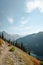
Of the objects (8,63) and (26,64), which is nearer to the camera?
(8,63)

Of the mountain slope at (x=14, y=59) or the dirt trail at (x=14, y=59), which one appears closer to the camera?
the dirt trail at (x=14, y=59)

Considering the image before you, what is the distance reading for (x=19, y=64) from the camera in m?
38.3

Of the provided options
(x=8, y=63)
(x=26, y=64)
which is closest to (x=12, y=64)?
(x=8, y=63)

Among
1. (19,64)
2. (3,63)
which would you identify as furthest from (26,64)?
(3,63)

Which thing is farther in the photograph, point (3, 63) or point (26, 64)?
point (26, 64)

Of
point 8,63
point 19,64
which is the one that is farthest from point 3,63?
point 19,64

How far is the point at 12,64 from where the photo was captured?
36688mm

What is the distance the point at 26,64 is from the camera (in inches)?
1583

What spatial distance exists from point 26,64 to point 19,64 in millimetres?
2729

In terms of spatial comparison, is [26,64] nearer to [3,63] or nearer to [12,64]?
[12,64]

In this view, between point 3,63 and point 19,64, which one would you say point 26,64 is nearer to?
point 19,64

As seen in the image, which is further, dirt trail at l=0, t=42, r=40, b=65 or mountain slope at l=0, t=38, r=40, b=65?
mountain slope at l=0, t=38, r=40, b=65

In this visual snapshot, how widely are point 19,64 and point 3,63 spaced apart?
16.3 feet

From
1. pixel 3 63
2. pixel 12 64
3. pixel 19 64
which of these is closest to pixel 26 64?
pixel 19 64
